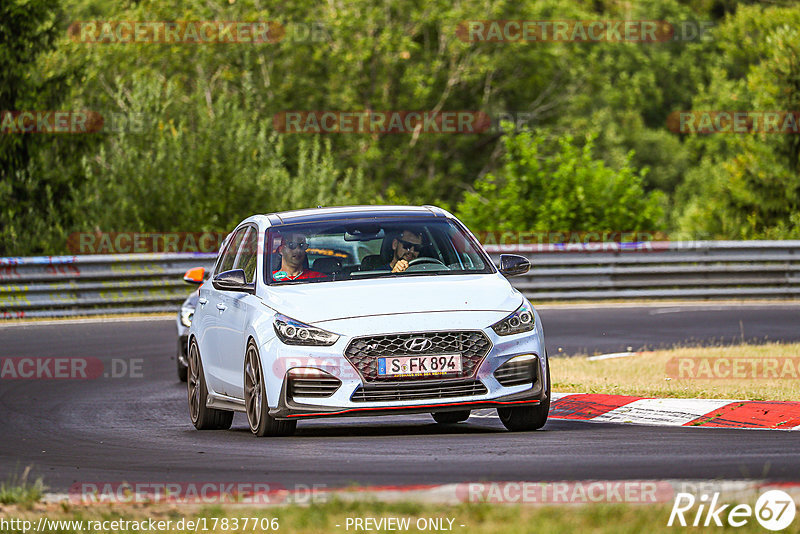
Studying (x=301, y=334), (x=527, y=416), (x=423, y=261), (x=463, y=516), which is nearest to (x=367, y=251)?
(x=423, y=261)

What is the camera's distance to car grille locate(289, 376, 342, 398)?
9.66 meters

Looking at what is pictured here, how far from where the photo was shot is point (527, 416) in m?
10.3

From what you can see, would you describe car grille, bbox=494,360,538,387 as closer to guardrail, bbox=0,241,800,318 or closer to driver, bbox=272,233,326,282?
driver, bbox=272,233,326,282

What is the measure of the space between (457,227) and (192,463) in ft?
10.8

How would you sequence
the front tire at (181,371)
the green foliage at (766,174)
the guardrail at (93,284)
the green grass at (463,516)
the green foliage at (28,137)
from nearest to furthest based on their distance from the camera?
the green grass at (463,516) < the front tire at (181,371) < the guardrail at (93,284) < the green foliage at (28,137) < the green foliage at (766,174)

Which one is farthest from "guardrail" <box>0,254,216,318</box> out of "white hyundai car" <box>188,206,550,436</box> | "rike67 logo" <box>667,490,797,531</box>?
"rike67 logo" <box>667,490,797,531</box>

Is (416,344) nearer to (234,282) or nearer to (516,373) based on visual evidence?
(516,373)

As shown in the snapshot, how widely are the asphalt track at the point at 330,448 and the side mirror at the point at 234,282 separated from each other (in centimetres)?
106

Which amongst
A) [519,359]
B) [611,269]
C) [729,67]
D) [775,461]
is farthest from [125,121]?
[729,67]

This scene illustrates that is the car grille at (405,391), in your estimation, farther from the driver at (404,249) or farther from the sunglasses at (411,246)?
the sunglasses at (411,246)

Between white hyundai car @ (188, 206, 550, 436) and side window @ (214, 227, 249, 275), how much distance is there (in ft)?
2.46

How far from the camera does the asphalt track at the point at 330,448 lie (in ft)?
25.7

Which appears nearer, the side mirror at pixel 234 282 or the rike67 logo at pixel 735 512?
the rike67 logo at pixel 735 512

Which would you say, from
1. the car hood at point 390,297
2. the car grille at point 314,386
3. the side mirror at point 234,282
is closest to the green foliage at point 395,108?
the side mirror at point 234,282
